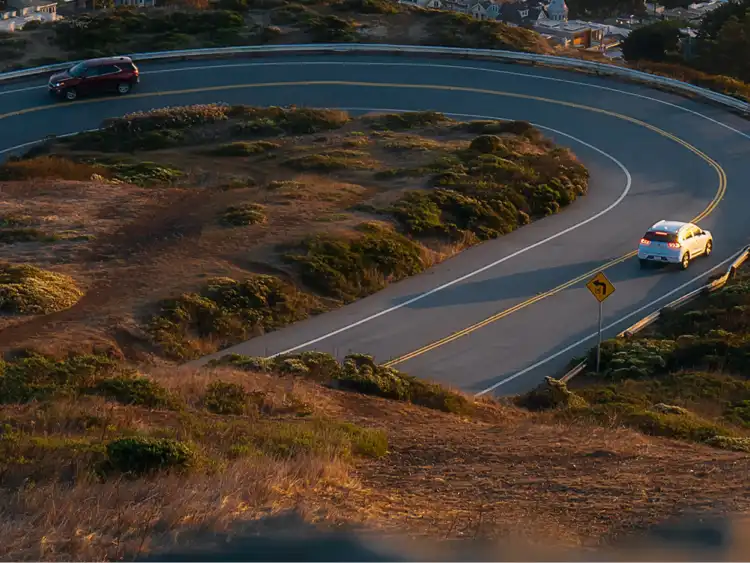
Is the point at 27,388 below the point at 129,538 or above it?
below

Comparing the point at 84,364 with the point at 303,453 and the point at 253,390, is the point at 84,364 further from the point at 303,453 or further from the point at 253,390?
the point at 303,453

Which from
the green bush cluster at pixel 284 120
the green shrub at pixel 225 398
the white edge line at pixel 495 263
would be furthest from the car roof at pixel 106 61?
the green shrub at pixel 225 398

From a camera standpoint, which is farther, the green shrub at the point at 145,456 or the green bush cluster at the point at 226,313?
the green bush cluster at the point at 226,313

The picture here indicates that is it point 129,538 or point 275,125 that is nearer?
point 129,538

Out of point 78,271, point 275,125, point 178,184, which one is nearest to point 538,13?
point 275,125

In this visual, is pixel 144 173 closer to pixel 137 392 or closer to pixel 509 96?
pixel 509 96

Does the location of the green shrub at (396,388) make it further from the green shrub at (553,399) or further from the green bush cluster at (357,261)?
the green bush cluster at (357,261)
